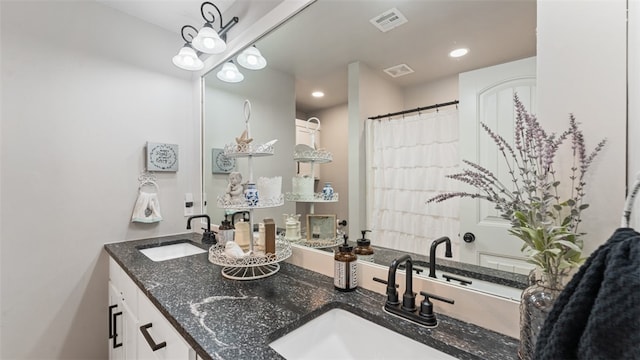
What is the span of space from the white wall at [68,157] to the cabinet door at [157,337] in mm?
856

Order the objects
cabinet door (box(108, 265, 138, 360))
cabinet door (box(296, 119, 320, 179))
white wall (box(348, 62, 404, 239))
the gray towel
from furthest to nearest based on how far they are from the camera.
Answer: cabinet door (box(296, 119, 320, 179)), cabinet door (box(108, 265, 138, 360)), white wall (box(348, 62, 404, 239)), the gray towel

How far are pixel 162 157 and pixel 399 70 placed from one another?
5.64 feet

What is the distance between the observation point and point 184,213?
2.05 meters

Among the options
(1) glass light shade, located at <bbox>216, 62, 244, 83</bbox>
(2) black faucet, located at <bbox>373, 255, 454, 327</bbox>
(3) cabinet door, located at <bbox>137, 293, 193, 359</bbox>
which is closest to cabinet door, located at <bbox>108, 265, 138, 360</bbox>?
(3) cabinet door, located at <bbox>137, 293, 193, 359</bbox>

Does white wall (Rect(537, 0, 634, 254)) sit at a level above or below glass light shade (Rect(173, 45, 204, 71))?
below

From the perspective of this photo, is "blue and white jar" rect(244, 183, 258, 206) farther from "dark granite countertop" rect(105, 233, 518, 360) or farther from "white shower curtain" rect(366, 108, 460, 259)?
"white shower curtain" rect(366, 108, 460, 259)

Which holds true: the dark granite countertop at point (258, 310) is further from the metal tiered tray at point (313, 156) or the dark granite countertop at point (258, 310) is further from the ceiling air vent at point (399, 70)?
the ceiling air vent at point (399, 70)

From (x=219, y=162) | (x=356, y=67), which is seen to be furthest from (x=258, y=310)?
(x=219, y=162)

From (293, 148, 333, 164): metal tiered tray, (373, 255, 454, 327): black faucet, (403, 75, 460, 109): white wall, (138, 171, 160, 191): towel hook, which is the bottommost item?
(373, 255, 454, 327): black faucet

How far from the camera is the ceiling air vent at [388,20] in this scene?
100 cm

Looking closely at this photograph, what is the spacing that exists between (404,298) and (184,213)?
181 cm

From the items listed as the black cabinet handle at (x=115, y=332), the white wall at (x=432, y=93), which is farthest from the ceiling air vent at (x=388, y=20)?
the black cabinet handle at (x=115, y=332)

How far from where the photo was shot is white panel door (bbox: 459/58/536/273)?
73 cm

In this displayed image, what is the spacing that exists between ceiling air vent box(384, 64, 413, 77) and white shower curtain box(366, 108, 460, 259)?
17cm
